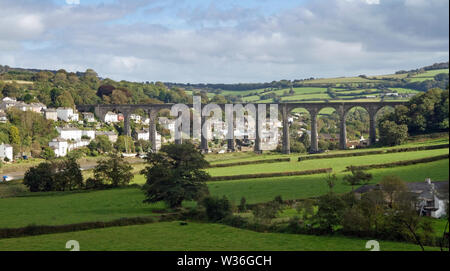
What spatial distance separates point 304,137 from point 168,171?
2422 inches

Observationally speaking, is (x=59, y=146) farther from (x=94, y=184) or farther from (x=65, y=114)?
(x=94, y=184)

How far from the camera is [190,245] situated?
23.8 meters

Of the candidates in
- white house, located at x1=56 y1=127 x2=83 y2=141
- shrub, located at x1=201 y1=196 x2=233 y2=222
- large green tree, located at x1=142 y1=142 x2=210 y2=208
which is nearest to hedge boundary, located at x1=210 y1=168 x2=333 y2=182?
large green tree, located at x1=142 y1=142 x2=210 y2=208

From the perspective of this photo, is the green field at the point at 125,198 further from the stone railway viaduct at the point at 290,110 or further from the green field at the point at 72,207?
the stone railway viaduct at the point at 290,110

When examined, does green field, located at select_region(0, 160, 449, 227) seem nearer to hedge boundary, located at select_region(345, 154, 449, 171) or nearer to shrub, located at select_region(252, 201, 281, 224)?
hedge boundary, located at select_region(345, 154, 449, 171)

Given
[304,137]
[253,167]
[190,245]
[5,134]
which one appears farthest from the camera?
[304,137]

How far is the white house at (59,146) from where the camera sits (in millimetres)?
83375

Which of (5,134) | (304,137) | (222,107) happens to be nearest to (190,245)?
(5,134)

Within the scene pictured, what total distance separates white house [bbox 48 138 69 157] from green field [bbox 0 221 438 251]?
57.3m

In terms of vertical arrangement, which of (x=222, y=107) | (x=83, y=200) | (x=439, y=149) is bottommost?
(x=83, y=200)

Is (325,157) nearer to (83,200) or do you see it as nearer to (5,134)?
(83,200)

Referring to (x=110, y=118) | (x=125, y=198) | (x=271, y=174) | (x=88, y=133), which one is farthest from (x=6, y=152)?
(x=271, y=174)

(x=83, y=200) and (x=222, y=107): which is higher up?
(x=222, y=107)

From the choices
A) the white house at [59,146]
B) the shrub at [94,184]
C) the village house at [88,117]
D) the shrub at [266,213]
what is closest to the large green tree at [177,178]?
the shrub at [266,213]
